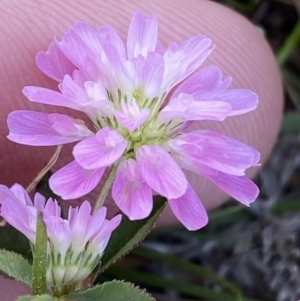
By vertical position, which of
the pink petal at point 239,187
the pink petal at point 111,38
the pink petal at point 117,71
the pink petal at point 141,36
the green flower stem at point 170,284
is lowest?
the green flower stem at point 170,284

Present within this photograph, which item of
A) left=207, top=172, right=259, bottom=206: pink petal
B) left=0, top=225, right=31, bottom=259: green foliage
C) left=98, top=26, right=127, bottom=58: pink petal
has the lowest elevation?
left=0, top=225, right=31, bottom=259: green foliage

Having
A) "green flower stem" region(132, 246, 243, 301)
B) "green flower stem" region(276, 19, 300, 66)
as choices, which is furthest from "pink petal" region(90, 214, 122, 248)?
"green flower stem" region(276, 19, 300, 66)

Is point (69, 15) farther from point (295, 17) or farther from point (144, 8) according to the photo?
point (295, 17)

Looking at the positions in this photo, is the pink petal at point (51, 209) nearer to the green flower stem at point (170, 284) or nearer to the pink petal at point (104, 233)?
the pink petal at point (104, 233)

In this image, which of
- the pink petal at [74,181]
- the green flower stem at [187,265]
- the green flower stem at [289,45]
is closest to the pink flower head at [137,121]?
the pink petal at [74,181]

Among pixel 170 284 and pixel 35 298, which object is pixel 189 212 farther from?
pixel 170 284

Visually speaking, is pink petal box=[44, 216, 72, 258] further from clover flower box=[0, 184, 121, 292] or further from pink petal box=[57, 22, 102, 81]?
pink petal box=[57, 22, 102, 81]

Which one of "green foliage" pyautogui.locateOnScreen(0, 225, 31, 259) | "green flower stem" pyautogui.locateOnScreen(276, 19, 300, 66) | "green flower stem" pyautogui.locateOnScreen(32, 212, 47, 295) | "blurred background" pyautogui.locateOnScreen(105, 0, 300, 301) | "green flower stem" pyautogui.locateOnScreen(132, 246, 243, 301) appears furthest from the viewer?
"green flower stem" pyautogui.locateOnScreen(276, 19, 300, 66)
